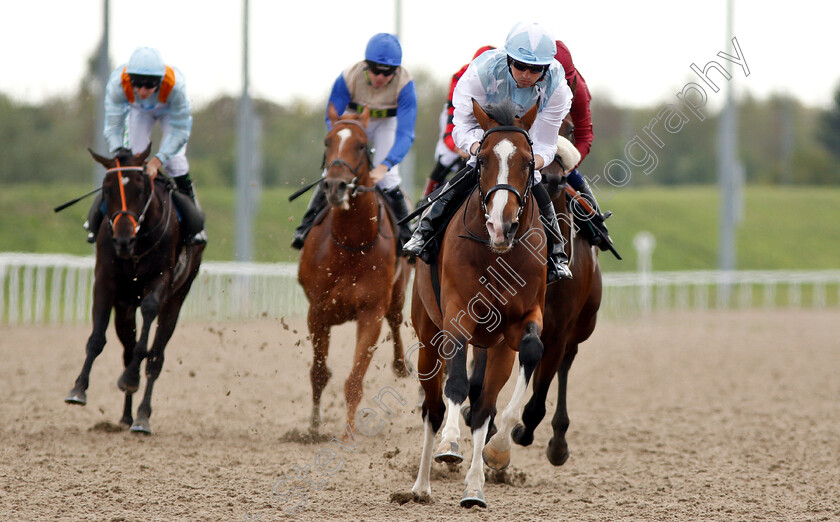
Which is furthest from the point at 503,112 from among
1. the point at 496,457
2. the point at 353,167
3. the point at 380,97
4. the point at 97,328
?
the point at 97,328

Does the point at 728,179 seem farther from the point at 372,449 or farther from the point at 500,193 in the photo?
the point at 500,193

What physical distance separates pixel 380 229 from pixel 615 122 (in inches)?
2183

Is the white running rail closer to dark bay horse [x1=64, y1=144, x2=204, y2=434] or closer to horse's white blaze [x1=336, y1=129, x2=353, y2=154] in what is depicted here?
dark bay horse [x1=64, y1=144, x2=204, y2=434]

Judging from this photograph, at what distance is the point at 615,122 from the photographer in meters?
61.2

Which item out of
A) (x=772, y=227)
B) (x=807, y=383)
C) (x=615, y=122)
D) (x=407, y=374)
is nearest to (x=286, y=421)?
(x=407, y=374)

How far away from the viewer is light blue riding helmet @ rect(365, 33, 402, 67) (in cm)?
777

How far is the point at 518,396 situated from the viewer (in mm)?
5387

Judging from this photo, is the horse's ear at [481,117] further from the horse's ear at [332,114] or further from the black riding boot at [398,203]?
the black riding boot at [398,203]

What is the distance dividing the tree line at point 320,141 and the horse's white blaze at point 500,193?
2.71 metres

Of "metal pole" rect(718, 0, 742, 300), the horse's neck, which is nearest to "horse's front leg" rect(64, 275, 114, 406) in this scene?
the horse's neck

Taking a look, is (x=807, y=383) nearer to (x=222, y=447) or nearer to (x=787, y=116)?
(x=222, y=447)

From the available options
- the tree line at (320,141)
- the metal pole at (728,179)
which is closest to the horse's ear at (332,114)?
the tree line at (320,141)

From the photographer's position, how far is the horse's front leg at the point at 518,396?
5098 mm

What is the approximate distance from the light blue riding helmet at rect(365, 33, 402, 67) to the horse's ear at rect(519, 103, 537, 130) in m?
2.69
